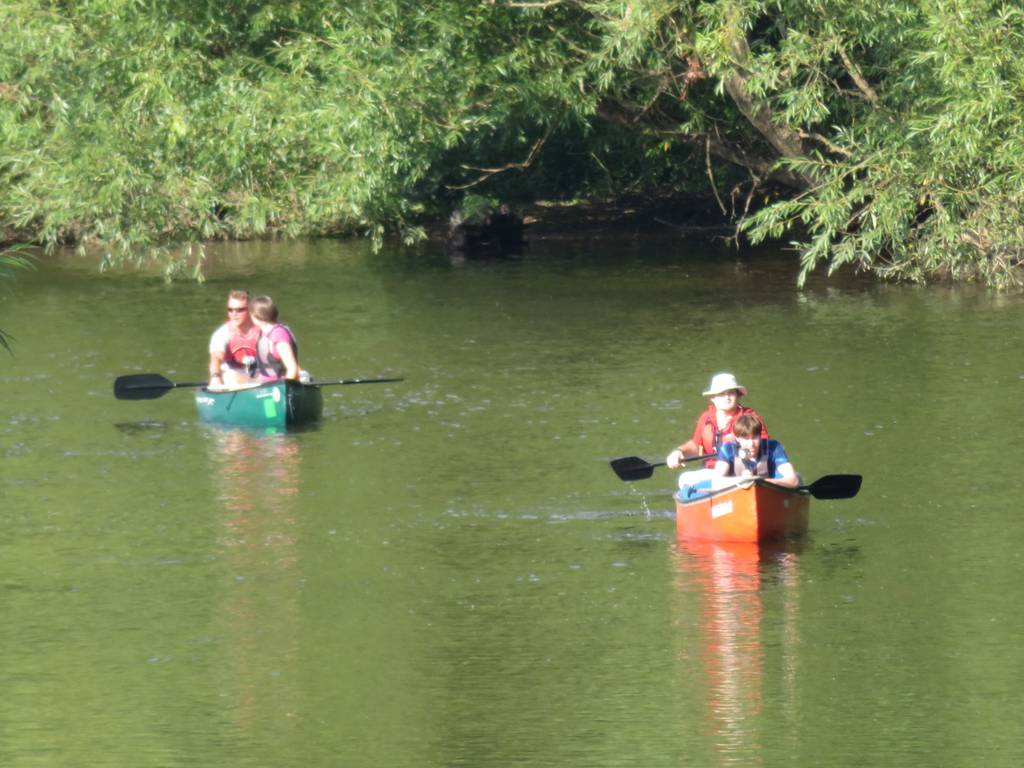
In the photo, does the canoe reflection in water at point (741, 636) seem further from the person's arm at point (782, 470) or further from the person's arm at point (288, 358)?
the person's arm at point (288, 358)

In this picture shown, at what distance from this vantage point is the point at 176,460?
17.6m

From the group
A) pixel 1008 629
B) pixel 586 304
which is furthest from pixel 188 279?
pixel 1008 629

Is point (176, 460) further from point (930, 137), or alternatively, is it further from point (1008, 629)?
point (930, 137)

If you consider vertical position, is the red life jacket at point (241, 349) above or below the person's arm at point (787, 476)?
above

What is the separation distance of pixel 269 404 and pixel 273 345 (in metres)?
0.55

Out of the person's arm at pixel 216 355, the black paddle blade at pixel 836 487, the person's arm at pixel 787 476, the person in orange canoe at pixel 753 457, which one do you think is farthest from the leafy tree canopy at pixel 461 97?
the person's arm at pixel 787 476

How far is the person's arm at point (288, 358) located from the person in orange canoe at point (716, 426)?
5.22m

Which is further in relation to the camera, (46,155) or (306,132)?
(46,155)

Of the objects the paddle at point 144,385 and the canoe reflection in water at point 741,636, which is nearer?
the canoe reflection in water at point 741,636

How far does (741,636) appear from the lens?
11961 millimetres

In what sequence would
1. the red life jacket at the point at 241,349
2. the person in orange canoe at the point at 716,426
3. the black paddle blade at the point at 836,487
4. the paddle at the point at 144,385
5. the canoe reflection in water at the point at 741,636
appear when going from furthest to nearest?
the paddle at the point at 144,385, the red life jacket at the point at 241,349, the black paddle blade at the point at 836,487, the person in orange canoe at the point at 716,426, the canoe reflection in water at the point at 741,636

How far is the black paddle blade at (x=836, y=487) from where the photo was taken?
14.7 metres

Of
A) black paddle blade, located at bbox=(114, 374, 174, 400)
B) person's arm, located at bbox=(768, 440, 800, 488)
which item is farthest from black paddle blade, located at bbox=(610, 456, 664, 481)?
black paddle blade, located at bbox=(114, 374, 174, 400)

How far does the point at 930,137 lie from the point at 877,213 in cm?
132
